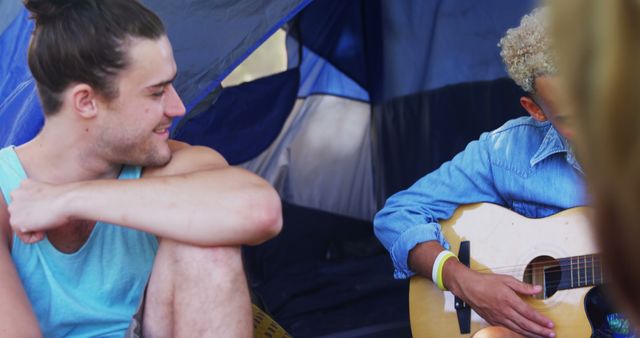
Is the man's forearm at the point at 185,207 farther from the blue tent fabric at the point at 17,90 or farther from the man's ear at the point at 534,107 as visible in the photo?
the man's ear at the point at 534,107

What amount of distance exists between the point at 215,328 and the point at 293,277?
1.73 m

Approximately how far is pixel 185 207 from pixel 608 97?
1.40 metres

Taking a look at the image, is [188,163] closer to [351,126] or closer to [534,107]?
[534,107]

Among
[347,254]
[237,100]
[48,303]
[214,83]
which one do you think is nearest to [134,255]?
[48,303]

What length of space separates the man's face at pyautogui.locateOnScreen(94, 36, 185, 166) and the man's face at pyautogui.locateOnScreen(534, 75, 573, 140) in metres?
0.91

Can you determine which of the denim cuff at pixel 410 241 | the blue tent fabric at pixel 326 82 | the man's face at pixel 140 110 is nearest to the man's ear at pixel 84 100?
the man's face at pixel 140 110

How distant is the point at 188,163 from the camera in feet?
6.68

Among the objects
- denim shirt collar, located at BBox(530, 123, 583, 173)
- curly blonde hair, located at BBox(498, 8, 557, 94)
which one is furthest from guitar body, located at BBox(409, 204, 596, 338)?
curly blonde hair, located at BBox(498, 8, 557, 94)

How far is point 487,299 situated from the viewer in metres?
2.30

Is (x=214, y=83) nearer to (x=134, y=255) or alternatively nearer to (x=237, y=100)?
(x=134, y=255)

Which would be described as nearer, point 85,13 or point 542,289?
point 85,13

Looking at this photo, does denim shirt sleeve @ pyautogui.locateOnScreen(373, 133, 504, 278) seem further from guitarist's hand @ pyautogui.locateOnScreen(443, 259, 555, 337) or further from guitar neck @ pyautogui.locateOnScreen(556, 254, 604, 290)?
guitar neck @ pyautogui.locateOnScreen(556, 254, 604, 290)

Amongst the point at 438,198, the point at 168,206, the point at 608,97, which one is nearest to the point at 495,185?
the point at 438,198

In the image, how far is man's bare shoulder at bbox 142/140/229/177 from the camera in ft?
6.65
